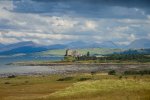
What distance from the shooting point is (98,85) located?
5319cm

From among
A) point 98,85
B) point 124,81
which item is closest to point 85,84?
point 98,85

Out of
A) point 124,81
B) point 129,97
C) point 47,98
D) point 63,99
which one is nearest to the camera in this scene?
point 129,97

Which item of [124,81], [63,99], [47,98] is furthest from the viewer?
[124,81]

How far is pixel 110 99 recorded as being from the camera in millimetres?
43969

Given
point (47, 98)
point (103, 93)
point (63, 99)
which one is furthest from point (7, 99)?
point (103, 93)

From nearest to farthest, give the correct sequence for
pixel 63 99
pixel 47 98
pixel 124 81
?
pixel 63 99 → pixel 47 98 → pixel 124 81

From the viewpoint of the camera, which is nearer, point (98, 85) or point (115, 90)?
point (115, 90)

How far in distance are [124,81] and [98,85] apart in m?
3.78

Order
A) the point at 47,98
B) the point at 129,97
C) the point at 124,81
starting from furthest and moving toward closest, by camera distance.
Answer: the point at 124,81 < the point at 47,98 < the point at 129,97

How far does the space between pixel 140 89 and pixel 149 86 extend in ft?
6.35

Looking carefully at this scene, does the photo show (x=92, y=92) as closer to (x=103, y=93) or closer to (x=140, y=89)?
(x=103, y=93)

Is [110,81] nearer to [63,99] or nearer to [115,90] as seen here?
[115,90]

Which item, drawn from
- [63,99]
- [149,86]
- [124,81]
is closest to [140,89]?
[149,86]

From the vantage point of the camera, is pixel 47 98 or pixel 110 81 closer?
pixel 47 98
